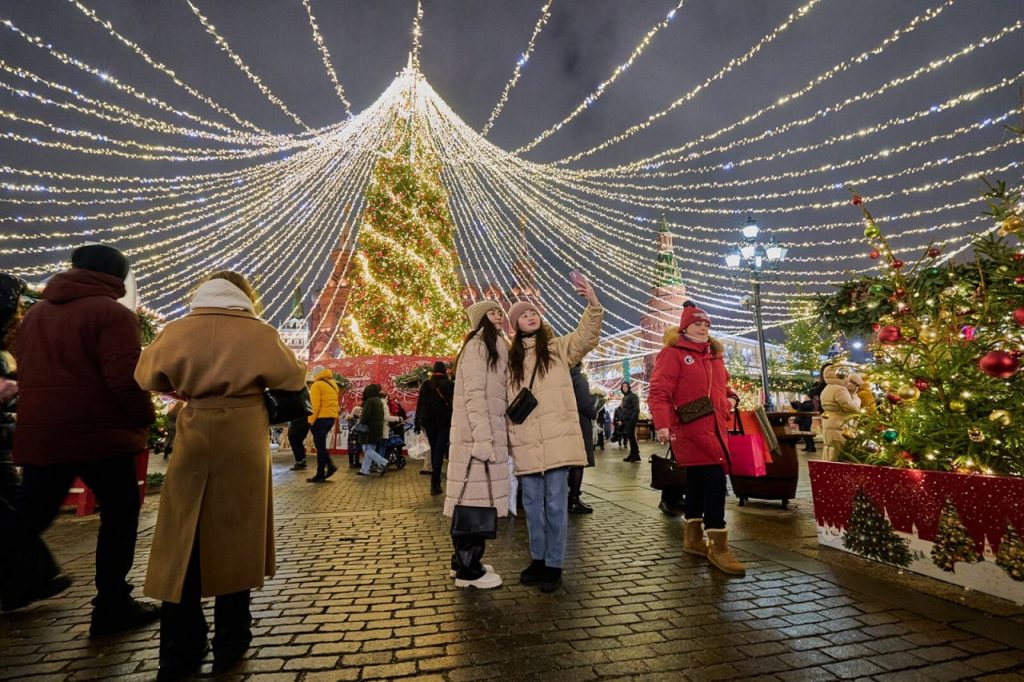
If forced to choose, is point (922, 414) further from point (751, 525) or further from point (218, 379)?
point (218, 379)

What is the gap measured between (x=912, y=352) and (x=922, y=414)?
430 mm

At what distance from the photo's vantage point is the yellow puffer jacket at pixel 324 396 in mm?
9284

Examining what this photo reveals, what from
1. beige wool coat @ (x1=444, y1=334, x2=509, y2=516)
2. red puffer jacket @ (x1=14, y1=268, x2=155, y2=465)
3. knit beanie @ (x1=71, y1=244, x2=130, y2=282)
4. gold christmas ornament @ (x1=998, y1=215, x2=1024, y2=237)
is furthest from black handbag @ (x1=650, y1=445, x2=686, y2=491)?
knit beanie @ (x1=71, y1=244, x2=130, y2=282)

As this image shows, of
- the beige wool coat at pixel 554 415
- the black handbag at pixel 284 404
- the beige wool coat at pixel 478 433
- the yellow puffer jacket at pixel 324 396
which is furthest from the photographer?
the yellow puffer jacket at pixel 324 396

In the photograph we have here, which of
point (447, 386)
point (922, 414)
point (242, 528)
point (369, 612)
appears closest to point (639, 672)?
point (369, 612)

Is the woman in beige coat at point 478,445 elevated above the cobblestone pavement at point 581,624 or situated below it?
above

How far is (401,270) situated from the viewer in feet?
59.4

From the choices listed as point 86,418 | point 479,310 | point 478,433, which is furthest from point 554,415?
point 86,418

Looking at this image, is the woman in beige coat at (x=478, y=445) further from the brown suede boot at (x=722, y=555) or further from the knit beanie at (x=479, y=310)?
the brown suede boot at (x=722, y=555)

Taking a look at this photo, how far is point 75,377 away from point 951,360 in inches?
207

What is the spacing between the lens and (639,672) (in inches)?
82.0

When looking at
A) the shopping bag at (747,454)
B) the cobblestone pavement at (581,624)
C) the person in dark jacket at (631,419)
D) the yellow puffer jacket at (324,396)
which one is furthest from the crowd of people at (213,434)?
the person in dark jacket at (631,419)

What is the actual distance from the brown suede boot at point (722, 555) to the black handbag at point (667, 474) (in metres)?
1.75

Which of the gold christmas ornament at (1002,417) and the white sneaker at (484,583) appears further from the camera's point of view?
the white sneaker at (484,583)
